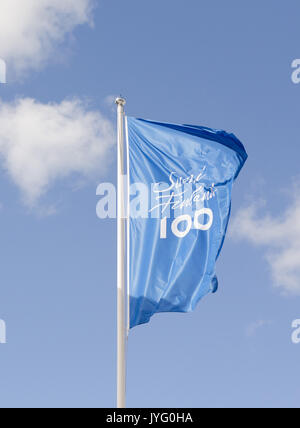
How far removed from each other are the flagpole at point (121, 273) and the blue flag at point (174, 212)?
0.21m

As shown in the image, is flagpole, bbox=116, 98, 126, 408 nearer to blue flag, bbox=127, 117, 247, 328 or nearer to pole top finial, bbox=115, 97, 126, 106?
pole top finial, bbox=115, 97, 126, 106

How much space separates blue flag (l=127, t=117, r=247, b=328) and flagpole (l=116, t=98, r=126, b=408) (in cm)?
21

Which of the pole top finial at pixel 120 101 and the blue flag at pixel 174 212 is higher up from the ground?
the pole top finial at pixel 120 101

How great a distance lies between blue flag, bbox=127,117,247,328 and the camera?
1927 centimetres

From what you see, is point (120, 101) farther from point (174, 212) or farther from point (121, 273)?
point (121, 273)

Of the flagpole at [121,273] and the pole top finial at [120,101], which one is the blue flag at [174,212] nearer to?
the flagpole at [121,273]

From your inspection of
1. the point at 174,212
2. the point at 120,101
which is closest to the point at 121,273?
the point at 174,212

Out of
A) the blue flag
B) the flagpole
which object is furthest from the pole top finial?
the blue flag

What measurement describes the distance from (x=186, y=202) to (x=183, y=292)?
2332 mm

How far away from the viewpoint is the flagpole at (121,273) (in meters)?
18.5

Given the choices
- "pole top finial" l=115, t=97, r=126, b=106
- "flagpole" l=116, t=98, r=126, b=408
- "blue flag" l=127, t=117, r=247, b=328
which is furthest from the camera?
"pole top finial" l=115, t=97, r=126, b=106

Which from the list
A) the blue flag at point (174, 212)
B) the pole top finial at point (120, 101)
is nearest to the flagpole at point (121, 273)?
the pole top finial at point (120, 101)

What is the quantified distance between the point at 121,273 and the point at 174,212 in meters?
2.06
